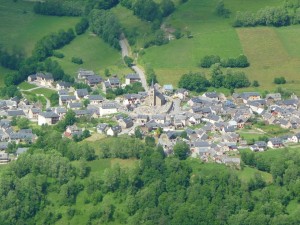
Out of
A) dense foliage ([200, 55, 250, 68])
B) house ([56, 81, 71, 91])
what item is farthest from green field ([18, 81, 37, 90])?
dense foliage ([200, 55, 250, 68])

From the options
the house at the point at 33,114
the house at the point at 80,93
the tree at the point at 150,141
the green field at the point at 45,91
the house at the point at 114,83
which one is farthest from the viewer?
the house at the point at 114,83

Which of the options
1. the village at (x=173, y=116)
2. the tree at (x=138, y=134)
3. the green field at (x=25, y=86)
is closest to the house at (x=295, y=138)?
the village at (x=173, y=116)

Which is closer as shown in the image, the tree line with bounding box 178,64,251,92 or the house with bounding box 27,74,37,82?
the tree line with bounding box 178,64,251,92

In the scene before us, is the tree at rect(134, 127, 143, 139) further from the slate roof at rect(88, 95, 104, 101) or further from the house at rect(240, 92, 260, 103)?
the house at rect(240, 92, 260, 103)

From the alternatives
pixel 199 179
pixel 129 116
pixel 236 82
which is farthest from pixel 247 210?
pixel 236 82

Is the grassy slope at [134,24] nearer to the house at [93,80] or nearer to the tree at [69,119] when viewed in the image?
the house at [93,80]

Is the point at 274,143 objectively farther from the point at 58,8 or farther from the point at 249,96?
the point at 58,8
